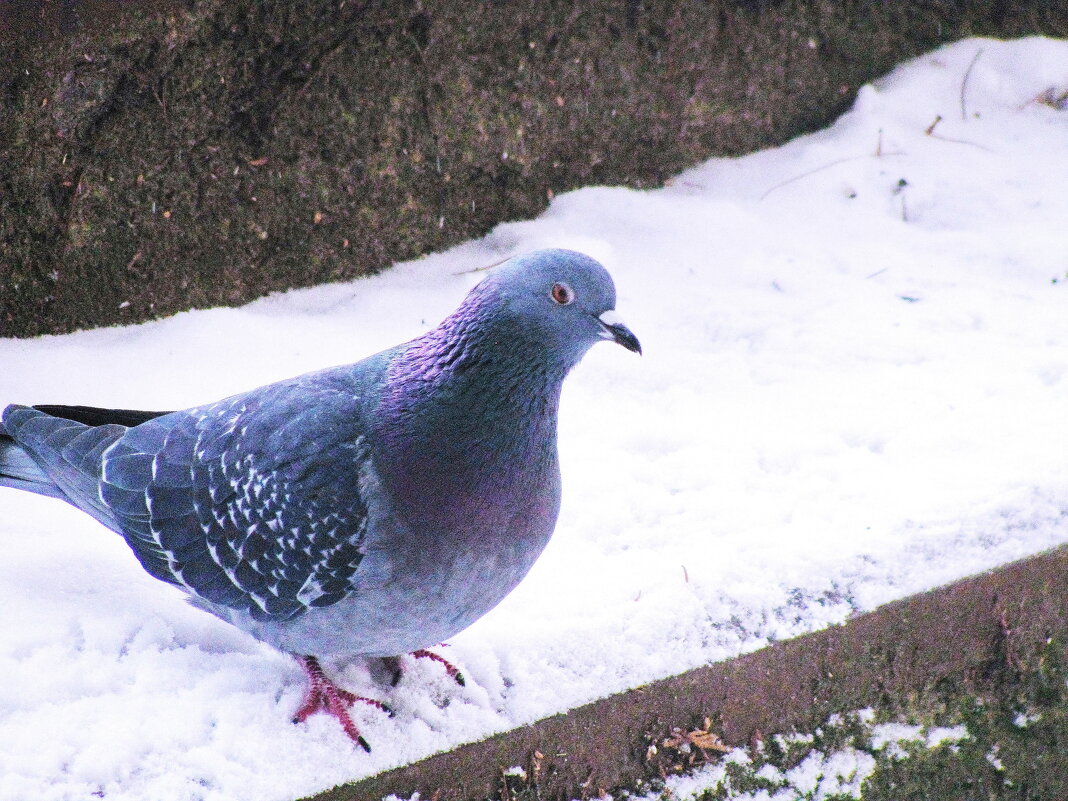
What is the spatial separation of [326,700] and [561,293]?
1.15 meters

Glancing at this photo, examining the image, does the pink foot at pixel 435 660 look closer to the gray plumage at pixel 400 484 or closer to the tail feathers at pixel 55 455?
the gray plumage at pixel 400 484

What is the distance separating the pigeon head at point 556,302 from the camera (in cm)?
238

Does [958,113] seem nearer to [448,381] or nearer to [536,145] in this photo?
[536,145]

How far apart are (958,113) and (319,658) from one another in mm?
4243

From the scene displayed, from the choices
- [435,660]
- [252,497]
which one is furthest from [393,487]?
[435,660]

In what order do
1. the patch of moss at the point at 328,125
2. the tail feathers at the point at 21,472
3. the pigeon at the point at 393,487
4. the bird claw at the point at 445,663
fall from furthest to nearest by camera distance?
the patch of moss at the point at 328,125, the tail feathers at the point at 21,472, the bird claw at the point at 445,663, the pigeon at the point at 393,487

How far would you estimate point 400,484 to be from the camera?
7.80 ft

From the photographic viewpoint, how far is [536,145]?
14.5 ft

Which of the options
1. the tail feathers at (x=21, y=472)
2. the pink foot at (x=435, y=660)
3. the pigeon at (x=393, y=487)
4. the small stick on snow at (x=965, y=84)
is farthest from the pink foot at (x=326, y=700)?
the small stick on snow at (x=965, y=84)

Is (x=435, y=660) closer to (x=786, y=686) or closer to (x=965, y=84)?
(x=786, y=686)

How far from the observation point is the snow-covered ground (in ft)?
8.42

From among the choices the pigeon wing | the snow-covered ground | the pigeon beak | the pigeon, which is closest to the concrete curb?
the snow-covered ground

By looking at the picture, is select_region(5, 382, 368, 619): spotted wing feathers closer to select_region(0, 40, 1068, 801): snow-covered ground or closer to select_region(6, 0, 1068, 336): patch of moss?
select_region(0, 40, 1068, 801): snow-covered ground

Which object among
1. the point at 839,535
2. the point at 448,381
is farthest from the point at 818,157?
the point at 448,381
